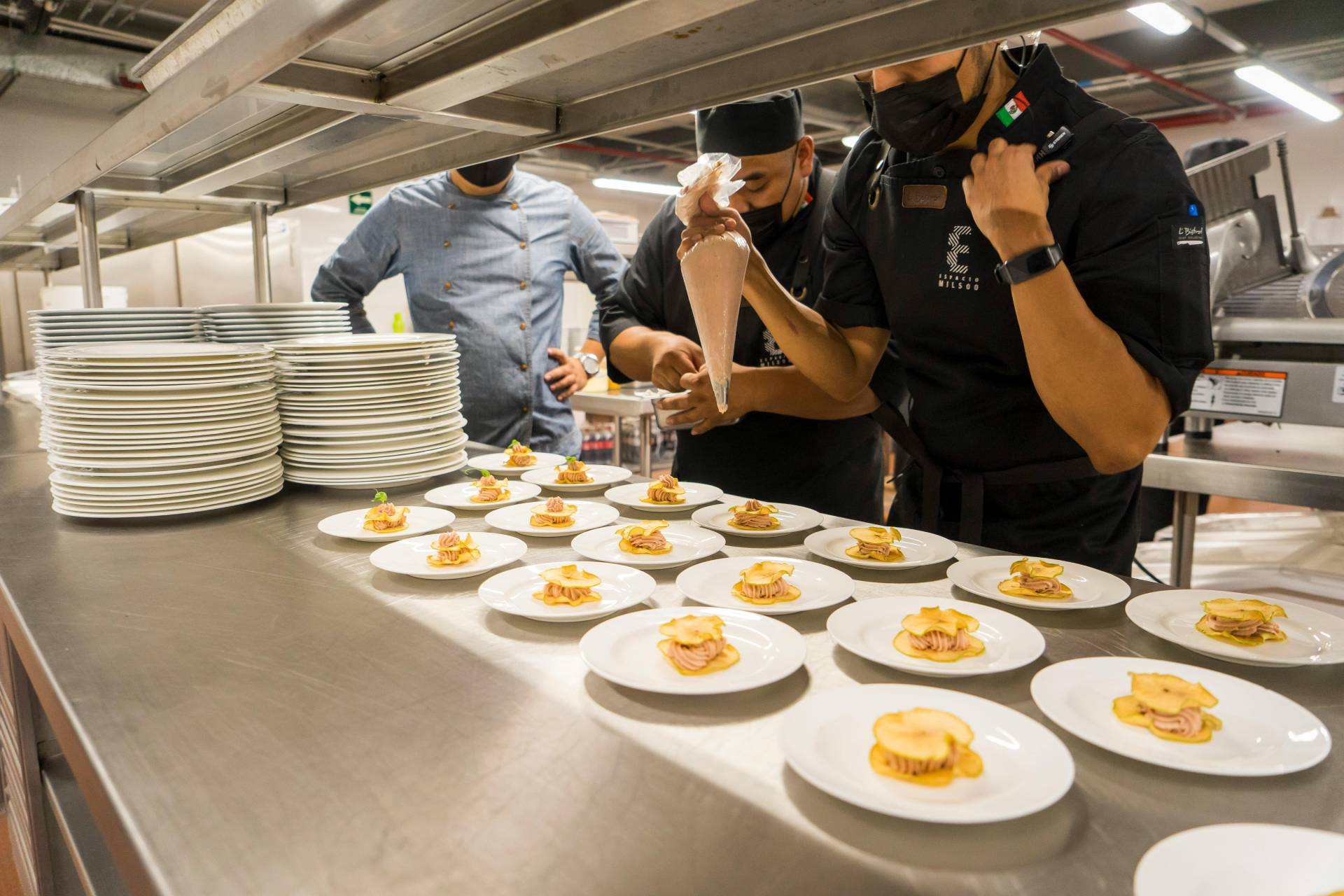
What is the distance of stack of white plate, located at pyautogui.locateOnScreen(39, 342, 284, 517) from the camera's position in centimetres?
149

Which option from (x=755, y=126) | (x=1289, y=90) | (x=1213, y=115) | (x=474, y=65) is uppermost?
(x=1213, y=115)

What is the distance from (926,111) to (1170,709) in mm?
1062

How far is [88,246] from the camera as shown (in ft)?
7.01

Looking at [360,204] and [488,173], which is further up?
[360,204]

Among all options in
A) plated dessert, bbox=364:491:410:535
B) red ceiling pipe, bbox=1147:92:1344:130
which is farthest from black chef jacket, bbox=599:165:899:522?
red ceiling pipe, bbox=1147:92:1344:130

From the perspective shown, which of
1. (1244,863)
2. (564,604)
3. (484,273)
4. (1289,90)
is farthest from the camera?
(1289,90)

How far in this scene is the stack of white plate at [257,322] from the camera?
86.2 inches

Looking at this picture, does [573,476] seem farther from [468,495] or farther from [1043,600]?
[1043,600]

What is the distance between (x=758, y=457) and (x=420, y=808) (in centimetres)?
170

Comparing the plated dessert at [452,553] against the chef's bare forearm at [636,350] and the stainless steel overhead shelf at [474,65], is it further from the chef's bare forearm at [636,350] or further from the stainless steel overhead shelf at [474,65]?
the chef's bare forearm at [636,350]

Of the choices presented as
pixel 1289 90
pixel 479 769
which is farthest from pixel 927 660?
pixel 1289 90

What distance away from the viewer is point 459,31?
1053 millimetres

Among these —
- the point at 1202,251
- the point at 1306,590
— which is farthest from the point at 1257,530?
the point at 1202,251

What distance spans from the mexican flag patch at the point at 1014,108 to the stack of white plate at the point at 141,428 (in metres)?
1.47
